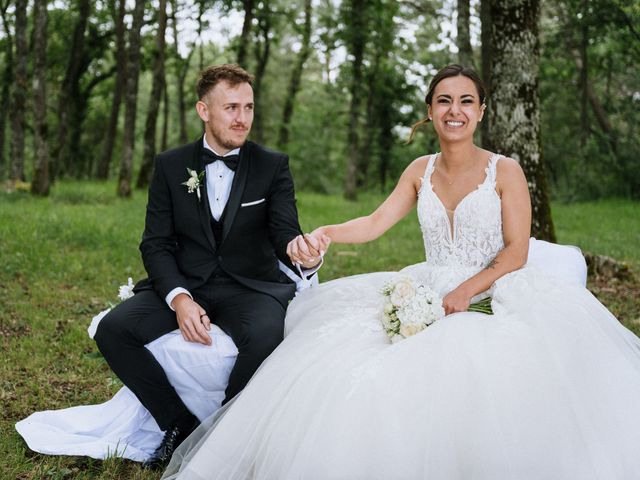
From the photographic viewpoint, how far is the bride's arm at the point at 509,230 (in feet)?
12.9

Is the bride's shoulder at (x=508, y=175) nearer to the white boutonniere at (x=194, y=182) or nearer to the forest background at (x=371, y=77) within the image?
the white boutonniere at (x=194, y=182)

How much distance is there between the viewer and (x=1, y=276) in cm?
850

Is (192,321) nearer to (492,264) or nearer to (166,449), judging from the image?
(166,449)

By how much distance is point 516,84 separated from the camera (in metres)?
8.02

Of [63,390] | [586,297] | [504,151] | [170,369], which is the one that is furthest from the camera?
[504,151]

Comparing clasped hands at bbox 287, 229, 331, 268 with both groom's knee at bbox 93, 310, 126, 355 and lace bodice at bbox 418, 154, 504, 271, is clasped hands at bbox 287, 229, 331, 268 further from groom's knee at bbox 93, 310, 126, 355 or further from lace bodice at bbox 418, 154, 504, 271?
groom's knee at bbox 93, 310, 126, 355

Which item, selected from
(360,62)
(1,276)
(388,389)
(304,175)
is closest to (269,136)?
(304,175)

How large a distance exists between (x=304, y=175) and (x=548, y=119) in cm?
1143

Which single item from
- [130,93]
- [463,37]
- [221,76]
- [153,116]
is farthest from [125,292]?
[153,116]

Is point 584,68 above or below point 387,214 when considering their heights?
above

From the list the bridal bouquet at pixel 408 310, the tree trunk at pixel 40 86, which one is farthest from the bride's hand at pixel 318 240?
the tree trunk at pixel 40 86

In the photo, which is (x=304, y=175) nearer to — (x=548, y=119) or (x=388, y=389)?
(x=548, y=119)

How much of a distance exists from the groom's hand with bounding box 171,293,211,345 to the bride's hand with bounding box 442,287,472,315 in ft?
4.46

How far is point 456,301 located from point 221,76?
200 centimetres
